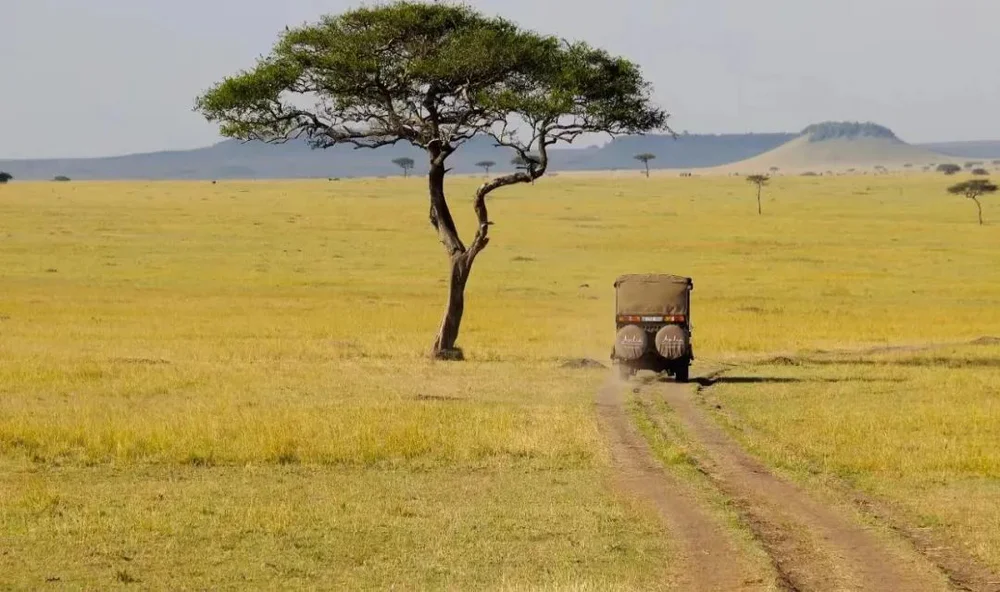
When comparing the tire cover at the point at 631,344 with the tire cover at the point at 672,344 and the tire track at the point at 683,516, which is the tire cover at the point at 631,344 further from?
the tire track at the point at 683,516

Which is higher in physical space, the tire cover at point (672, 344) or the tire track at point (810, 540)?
the tire track at point (810, 540)

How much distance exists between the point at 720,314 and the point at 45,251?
139 ft

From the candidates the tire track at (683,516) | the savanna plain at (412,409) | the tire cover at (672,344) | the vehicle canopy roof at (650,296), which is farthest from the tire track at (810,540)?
the vehicle canopy roof at (650,296)

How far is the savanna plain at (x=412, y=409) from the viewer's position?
50.0 feet

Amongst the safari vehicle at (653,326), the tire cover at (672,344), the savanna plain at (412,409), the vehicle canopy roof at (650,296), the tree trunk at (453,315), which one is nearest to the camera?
the savanna plain at (412,409)

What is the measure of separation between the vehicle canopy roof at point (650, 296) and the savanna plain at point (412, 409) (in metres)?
2.02

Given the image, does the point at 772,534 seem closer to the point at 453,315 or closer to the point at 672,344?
the point at 672,344

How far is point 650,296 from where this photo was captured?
112ft

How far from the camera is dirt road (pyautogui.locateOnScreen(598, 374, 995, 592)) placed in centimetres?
1354

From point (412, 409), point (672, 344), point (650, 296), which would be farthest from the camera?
point (650, 296)

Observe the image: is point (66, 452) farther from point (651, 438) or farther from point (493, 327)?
point (493, 327)

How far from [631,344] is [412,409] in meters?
8.05

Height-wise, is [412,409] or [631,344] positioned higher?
[631,344]

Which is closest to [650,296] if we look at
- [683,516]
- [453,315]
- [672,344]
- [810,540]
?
[672,344]
